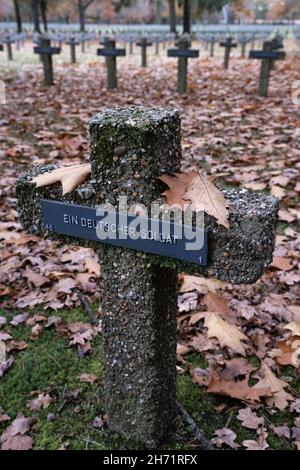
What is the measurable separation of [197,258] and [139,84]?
1036 centimetres

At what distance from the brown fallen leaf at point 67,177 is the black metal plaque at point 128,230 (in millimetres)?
71

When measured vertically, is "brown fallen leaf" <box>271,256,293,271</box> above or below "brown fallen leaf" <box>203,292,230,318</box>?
above

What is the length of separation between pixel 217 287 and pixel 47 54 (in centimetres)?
902

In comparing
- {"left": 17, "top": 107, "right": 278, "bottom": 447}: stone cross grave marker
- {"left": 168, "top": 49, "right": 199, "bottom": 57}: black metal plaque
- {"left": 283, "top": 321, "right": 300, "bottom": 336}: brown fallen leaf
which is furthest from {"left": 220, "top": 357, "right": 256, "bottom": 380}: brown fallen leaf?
{"left": 168, "top": 49, "right": 199, "bottom": 57}: black metal plaque

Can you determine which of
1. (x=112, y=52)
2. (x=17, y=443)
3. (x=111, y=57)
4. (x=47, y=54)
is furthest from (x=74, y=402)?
(x=47, y=54)

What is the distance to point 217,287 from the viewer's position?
3324mm

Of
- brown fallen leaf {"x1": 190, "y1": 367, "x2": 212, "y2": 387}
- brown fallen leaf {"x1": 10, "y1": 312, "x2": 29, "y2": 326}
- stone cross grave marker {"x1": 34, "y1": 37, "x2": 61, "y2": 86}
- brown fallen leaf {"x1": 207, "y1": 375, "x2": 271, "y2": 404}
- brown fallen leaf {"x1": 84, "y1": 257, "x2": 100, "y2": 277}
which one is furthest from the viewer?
stone cross grave marker {"x1": 34, "y1": 37, "x2": 61, "y2": 86}

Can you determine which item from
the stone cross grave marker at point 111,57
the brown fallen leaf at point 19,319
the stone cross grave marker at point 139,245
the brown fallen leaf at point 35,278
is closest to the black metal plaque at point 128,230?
the stone cross grave marker at point 139,245

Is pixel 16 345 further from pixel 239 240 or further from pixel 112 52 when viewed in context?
pixel 112 52

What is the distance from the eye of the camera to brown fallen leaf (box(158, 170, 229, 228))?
4.94ft

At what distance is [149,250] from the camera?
165cm

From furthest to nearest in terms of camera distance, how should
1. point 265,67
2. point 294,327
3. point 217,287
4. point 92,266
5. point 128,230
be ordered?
point 265,67, point 92,266, point 217,287, point 294,327, point 128,230

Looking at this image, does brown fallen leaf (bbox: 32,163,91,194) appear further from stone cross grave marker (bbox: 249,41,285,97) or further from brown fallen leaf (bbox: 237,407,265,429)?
stone cross grave marker (bbox: 249,41,285,97)

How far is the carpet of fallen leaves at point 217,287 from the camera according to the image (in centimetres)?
245
